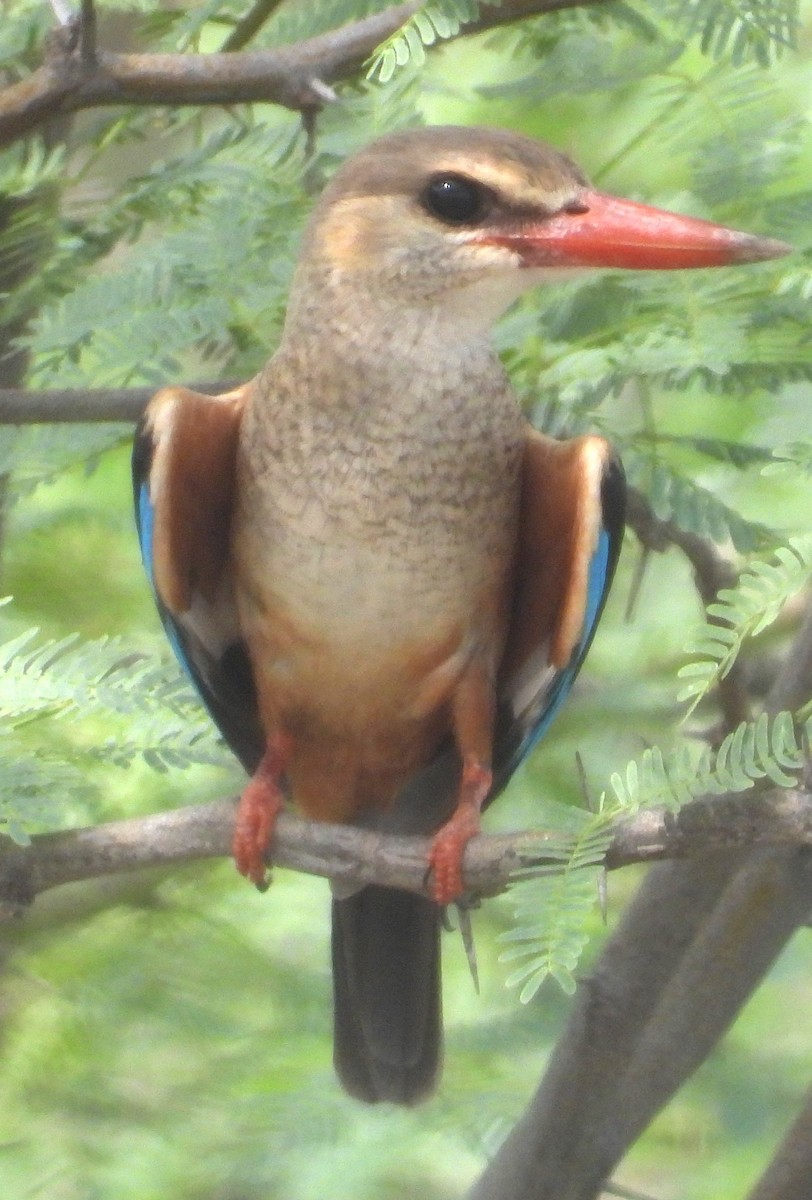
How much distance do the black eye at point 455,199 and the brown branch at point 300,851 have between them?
2.64 ft

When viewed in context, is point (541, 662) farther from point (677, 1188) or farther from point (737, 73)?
point (677, 1188)

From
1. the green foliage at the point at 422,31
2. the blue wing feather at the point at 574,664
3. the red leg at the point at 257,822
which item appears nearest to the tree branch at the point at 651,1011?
A: the blue wing feather at the point at 574,664

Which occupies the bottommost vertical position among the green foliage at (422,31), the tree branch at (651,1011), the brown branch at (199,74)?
the tree branch at (651,1011)

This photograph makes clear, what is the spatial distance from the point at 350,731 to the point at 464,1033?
0.73 metres

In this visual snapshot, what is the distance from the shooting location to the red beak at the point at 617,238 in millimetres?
2078

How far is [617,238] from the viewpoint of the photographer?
7.16 ft

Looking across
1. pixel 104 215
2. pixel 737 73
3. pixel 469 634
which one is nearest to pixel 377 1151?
pixel 469 634

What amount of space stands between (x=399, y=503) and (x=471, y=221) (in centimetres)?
39

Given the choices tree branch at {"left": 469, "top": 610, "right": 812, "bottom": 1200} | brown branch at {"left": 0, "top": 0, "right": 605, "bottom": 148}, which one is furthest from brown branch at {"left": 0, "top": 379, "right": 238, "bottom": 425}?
tree branch at {"left": 469, "top": 610, "right": 812, "bottom": 1200}

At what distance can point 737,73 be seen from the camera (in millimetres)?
2459

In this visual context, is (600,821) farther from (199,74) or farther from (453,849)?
(199,74)

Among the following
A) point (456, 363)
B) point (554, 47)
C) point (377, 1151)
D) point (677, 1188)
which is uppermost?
point (554, 47)

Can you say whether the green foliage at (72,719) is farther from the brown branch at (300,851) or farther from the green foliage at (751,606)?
the green foliage at (751,606)

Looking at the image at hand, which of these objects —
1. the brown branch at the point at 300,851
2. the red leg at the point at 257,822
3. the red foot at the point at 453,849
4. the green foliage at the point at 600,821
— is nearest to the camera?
the green foliage at the point at 600,821
